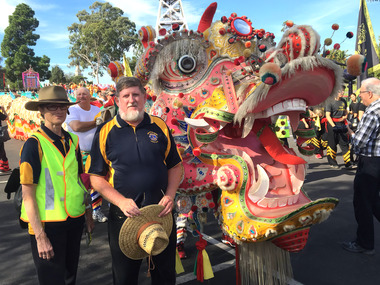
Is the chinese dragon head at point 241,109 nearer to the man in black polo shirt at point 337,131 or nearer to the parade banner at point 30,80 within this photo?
the man in black polo shirt at point 337,131

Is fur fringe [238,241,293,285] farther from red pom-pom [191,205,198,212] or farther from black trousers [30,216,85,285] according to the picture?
black trousers [30,216,85,285]

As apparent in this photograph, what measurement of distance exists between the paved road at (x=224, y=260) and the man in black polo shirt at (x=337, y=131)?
3446mm

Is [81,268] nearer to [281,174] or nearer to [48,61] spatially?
[281,174]

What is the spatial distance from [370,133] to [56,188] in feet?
10.1

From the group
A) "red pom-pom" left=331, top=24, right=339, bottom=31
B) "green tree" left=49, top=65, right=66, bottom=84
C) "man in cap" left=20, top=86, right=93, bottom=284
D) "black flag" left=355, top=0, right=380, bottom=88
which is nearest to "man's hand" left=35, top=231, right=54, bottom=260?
"man in cap" left=20, top=86, right=93, bottom=284

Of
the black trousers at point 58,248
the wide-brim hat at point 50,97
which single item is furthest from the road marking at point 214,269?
the wide-brim hat at point 50,97

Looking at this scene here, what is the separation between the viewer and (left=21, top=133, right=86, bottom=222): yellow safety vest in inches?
76.0

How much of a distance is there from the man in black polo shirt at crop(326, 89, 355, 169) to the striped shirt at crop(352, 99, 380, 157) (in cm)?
485

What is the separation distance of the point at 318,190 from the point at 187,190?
4.26m

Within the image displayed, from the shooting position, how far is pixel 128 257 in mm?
1905

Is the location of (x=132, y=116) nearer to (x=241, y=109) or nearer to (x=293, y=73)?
(x=241, y=109)

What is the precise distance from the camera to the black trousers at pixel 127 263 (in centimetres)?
196

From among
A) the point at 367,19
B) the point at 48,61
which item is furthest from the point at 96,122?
the point at 48,61

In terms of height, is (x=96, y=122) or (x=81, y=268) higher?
(x=96, y=122)
